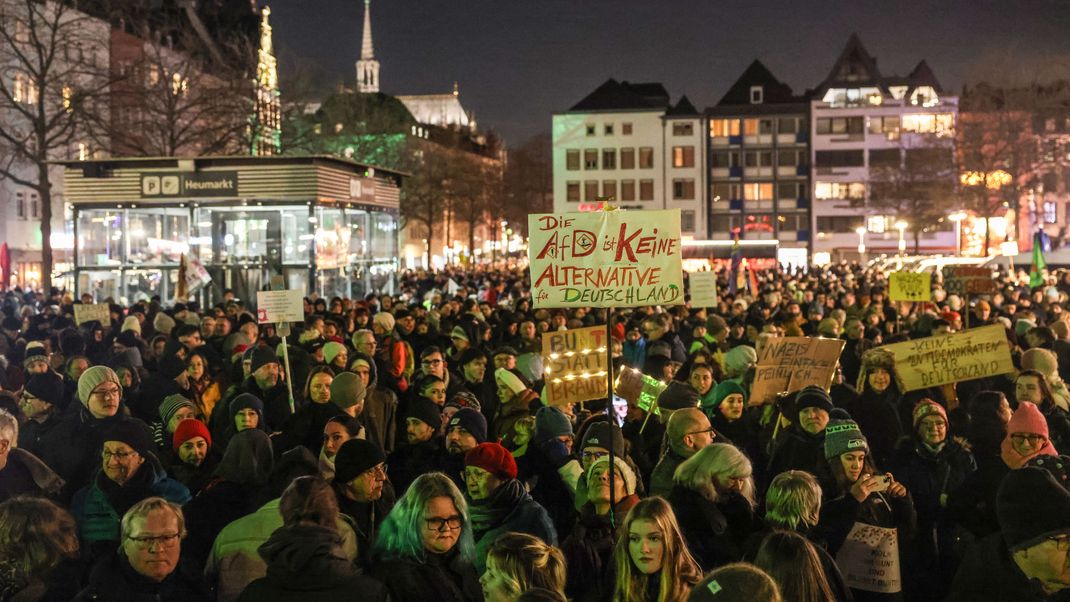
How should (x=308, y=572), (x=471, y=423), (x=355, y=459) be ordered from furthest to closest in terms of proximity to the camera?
(x=471, y=423)
(x=355, y=459)
(x=308, y=572)

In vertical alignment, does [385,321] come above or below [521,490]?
above

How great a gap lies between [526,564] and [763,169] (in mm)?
85907

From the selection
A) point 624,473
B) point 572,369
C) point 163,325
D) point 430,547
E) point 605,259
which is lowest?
point 430,547

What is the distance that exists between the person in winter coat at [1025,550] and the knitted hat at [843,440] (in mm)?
1068

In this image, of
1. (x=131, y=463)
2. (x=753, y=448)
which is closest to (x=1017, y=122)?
(x=753, y=448)

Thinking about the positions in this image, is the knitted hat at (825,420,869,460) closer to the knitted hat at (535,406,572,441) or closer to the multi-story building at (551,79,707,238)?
the knitted hat at (535,406,572,441)

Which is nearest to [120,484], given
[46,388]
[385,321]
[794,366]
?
[46,388]

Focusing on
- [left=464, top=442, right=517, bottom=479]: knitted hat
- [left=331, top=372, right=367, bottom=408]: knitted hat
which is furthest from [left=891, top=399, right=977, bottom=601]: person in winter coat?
[left=331, top=372, right=367, bottom=408]: knitted hat

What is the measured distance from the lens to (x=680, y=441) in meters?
6.60

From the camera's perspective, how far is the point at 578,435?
7910 mm

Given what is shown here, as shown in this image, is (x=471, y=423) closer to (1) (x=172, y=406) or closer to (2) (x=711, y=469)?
(2) (x=711, y=469)

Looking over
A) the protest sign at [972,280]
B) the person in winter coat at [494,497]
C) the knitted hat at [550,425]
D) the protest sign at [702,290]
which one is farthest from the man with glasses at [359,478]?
the protest sign at [972,280]

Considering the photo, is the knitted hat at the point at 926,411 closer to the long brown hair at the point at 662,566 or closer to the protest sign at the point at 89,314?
the long brown hair at the point at 662,566

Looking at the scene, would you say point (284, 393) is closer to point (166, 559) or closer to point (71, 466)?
point (71, 466)
